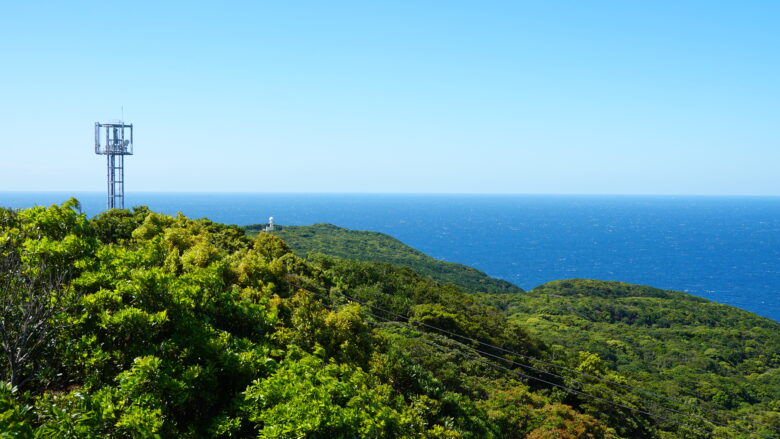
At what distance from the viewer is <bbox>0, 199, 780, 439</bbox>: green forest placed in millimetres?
8516

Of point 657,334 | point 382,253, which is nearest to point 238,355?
point 657,334

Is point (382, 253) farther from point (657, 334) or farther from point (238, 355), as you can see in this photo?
point (238, 355)

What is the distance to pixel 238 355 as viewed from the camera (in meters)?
10.8

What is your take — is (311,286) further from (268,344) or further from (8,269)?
(8,269)

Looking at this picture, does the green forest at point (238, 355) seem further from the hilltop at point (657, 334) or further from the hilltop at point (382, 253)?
the hilltop at point (382, 253)

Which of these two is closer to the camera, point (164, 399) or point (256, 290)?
point (164, 399)

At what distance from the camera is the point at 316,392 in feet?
32.4

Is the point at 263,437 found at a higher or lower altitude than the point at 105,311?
lower

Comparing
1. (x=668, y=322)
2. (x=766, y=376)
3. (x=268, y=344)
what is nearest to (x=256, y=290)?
(x=268, y=344)

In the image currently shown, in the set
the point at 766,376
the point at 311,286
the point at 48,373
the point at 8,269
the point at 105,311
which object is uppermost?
the point at 8,269

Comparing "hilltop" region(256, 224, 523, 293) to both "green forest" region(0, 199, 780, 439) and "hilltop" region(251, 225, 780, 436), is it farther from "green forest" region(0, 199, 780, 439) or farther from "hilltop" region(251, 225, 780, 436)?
"green forest" region(0, 199, 780, 439)

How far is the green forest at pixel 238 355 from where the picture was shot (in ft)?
27.9

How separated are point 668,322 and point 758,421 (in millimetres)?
52046

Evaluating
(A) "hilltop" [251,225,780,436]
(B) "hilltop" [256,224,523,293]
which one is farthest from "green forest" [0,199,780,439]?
(B) "hilltop" [256,224,523,293]
